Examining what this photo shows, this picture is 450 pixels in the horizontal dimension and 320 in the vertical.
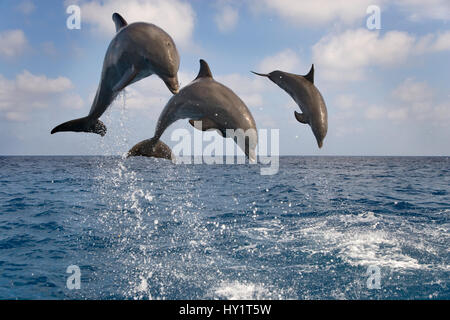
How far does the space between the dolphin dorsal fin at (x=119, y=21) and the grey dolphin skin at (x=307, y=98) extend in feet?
6.63

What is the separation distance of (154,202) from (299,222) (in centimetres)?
895

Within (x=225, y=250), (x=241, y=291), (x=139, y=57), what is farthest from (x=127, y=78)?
(x=225, y=250)

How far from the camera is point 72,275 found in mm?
9453

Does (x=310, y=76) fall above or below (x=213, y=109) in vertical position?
above

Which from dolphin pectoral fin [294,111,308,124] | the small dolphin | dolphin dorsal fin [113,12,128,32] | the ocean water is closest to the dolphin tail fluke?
the small dolphin

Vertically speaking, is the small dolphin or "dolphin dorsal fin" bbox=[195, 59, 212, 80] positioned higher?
"dolphin dorsal fin" bbox=[195, 59, 212, 80]

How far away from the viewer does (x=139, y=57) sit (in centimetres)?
458

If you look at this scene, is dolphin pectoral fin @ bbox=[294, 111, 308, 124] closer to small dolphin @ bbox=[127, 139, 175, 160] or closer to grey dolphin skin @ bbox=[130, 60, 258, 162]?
grey dolphin skin @ bbox=[130, 60, 258, 162]

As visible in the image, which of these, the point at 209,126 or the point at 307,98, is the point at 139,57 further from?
the point at 307,98

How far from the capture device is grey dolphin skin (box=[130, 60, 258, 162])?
475 centimetres

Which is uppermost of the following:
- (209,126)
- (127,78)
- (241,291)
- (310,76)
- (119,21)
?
(119,21)

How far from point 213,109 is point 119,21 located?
6.42 feet
